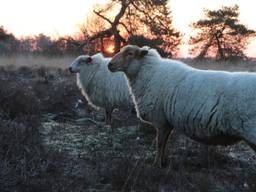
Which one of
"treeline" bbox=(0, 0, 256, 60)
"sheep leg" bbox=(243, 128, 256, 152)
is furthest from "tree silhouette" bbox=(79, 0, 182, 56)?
"sheep leg" bbox=(243, 128, 256, 152)

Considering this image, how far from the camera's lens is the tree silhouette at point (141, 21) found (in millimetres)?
36312

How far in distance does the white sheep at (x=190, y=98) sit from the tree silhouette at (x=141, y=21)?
28.9 meters

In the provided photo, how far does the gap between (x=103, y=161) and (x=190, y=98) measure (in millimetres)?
1497

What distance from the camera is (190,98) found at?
230 inches

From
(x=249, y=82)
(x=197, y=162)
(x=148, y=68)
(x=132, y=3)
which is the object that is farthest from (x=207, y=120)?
(x=132, y=3)

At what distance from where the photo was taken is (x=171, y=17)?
3809 centimetres

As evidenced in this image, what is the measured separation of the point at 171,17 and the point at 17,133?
33.3 meters

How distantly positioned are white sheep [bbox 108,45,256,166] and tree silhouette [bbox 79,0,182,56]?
28.9 m

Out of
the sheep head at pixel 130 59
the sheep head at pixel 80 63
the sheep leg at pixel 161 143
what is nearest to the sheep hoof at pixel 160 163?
the sheep leg at pixel 161 143

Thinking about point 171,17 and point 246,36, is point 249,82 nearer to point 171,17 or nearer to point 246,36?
point 171,17

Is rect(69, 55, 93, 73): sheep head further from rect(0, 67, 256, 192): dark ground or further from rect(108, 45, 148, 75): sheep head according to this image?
rect(108, 45, 148, 75): sheep head

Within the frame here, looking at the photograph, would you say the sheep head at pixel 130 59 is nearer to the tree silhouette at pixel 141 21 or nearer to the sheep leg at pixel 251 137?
the sheep leg at pixel 251 137

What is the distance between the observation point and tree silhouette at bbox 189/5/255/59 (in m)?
41.5

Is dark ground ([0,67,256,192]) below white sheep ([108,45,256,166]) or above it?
below
